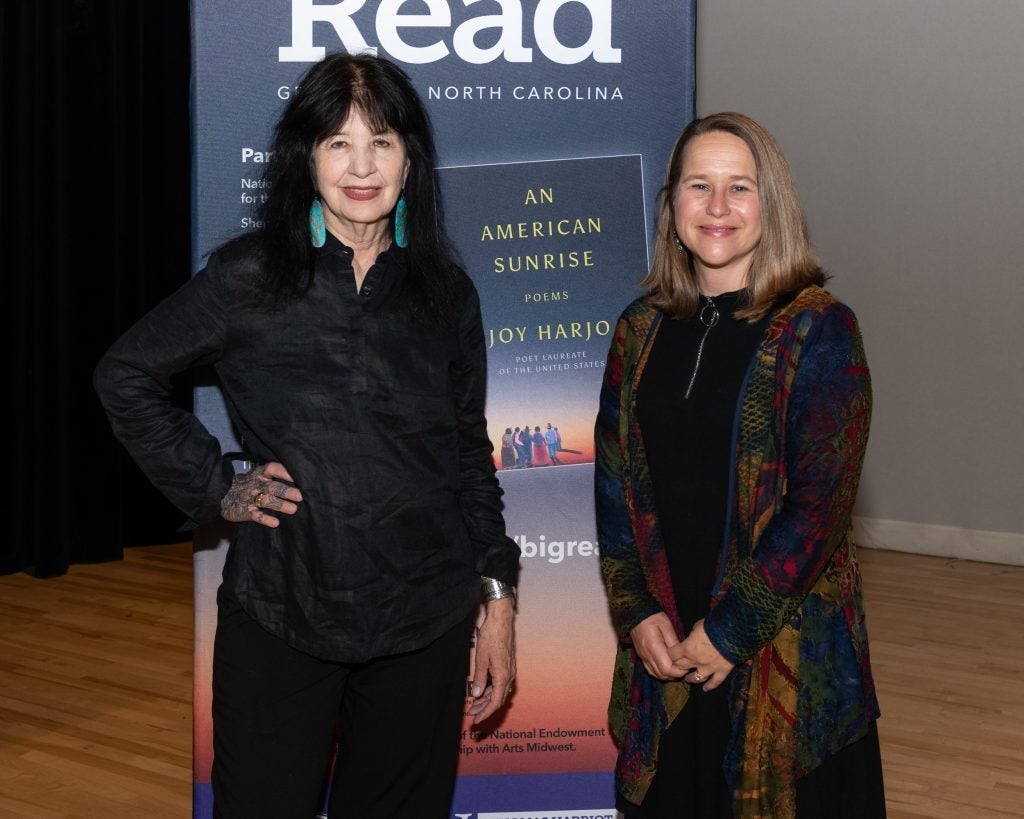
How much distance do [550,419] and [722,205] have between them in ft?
2.54

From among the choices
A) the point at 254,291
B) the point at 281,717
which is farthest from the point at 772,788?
the point at 254,291

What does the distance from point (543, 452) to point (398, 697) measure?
0.83m

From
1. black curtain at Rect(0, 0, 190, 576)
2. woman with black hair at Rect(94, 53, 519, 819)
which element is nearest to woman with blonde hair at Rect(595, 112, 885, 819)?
woman with black hair at Rect(94, 53, 519, 819)

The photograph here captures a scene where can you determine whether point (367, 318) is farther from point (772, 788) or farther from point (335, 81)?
point (772, 788)

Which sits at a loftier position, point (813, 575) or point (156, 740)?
point (813, 575)

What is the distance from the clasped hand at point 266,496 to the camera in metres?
1.68

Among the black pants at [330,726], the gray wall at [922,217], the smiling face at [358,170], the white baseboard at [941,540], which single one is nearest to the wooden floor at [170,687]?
the white baseboard at [941,540]

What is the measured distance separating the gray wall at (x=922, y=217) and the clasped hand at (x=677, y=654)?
14.3ft

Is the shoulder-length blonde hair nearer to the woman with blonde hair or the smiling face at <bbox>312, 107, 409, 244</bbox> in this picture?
the woman with blonde hair

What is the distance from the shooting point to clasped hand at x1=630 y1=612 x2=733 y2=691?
1.74m

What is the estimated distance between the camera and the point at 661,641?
1816mm

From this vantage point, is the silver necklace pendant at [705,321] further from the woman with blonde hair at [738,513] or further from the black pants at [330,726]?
the black pants at [330,726]

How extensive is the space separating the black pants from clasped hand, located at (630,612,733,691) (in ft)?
0.94

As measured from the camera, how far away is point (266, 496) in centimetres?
169
